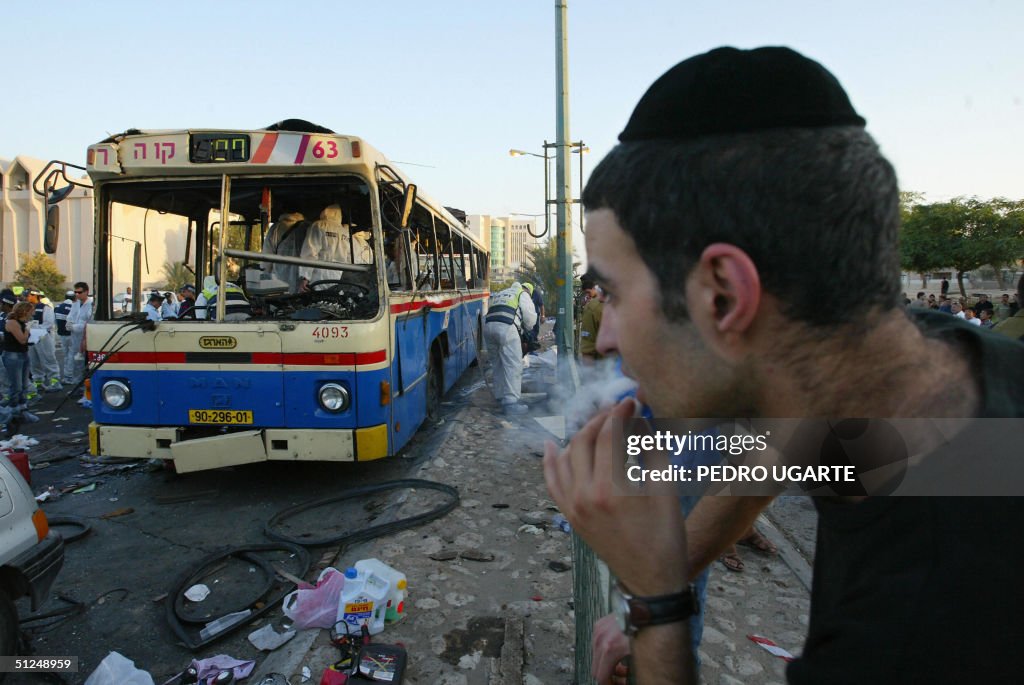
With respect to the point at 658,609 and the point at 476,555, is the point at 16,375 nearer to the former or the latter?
the point at 476,555

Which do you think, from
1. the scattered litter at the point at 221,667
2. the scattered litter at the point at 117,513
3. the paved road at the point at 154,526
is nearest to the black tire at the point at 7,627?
the paved road at the point at 154,526

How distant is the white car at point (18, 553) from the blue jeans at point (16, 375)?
25.8 feet

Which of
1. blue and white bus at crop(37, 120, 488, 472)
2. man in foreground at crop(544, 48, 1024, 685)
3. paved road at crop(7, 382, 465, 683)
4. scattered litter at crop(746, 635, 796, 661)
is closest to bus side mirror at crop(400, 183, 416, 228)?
blue and white bus at crop(37, 120, 488, 472)

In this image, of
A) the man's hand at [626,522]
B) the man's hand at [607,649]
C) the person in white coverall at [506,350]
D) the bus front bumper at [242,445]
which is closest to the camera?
the man's hand at [626,522]

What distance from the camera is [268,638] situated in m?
3.41

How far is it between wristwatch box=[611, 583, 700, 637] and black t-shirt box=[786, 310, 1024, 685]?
154 mm

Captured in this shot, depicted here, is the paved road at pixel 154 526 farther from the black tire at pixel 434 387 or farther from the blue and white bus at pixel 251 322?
the blue and white bus at pixel 251 322

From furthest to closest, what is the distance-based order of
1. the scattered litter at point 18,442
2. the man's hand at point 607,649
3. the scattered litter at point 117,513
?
the scattered litter at point 18,442 < the scattered litter at point 117,513 < the man's hand at point 607,649

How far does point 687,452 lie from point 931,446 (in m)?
0.39

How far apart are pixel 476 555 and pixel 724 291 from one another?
3879 millimetres

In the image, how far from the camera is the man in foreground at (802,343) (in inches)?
28.0

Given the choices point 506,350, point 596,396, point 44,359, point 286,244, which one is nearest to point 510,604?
point 596,396

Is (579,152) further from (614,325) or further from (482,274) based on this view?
(614,325)

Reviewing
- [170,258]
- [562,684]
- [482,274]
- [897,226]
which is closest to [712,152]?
[897,226]
